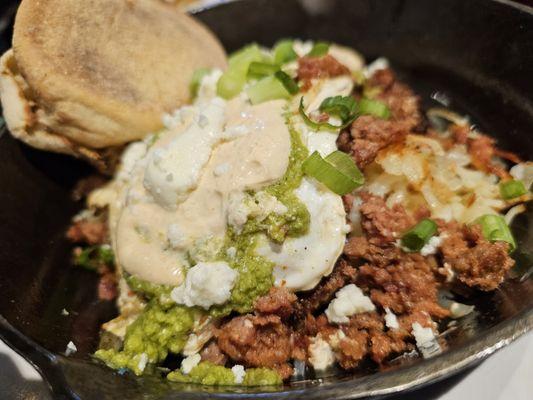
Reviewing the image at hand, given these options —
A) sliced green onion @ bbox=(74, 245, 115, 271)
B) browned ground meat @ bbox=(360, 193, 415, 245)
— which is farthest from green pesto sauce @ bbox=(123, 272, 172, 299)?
browned ground meat @ bbox=(360, 193, 415, 245)

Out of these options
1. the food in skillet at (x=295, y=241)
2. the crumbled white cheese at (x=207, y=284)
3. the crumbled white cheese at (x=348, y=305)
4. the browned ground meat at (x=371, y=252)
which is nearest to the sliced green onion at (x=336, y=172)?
the food in skillet at (x=295, y=241)

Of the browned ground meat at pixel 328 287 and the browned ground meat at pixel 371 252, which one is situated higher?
the browned ground meat at pixel 371 252

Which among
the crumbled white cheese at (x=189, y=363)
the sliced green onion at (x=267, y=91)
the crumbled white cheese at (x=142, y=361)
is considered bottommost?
the crumbled white cheese at (x=142, y=361)

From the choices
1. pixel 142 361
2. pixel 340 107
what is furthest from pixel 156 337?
pixel 340 107

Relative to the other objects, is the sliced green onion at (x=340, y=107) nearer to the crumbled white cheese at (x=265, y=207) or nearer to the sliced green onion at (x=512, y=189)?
the crumbled white cheese at (x=265, y=207)

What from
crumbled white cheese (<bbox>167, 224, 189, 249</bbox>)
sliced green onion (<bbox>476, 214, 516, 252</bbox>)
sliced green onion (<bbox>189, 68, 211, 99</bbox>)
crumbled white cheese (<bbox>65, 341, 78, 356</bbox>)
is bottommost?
crumbled white cheese (<bbox>65, 341, 78, 356</bbox>)

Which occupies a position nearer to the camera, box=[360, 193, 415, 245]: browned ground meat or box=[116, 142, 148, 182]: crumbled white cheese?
box=[360, 193, 415, 245]: browned ground meat

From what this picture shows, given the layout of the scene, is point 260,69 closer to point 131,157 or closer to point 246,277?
point 131,157

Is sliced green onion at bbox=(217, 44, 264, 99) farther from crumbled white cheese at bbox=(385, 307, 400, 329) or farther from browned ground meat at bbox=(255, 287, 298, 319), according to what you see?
crumbled white cheese at bbox=(385, 307, 400, 329)
